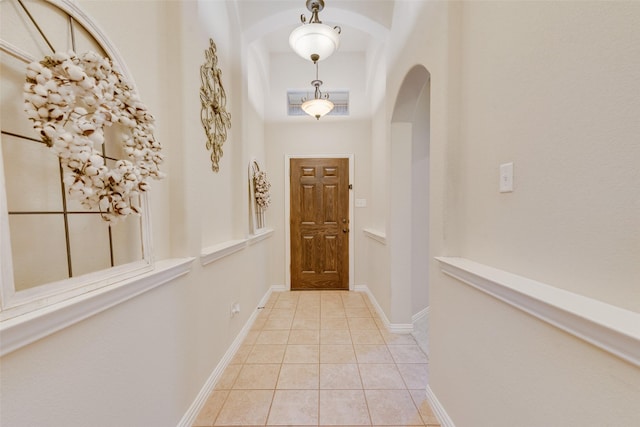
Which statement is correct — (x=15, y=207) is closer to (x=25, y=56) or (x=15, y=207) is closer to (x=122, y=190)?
(x=122, y=190)

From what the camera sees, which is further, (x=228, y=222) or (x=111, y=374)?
(x=228, y=222)

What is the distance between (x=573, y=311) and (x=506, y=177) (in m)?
0.58

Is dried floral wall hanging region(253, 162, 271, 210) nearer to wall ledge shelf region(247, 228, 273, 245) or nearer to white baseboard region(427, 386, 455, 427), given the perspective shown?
wall ledge shelf region(247, 228, 273, 245)

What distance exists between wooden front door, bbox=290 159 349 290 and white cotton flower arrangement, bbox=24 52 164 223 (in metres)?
3.08

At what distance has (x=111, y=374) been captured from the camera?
3.14 ft

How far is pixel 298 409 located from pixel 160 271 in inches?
46.7

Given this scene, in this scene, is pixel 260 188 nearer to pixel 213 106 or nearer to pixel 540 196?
pixel 213 106

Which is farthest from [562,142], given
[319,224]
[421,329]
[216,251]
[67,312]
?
[319,224]

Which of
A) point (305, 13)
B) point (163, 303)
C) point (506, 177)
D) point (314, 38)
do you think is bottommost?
point (163, 303)

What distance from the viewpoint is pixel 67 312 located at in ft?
2.55

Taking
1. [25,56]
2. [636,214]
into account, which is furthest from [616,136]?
[25,56]

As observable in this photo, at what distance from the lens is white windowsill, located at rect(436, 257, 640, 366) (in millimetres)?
595

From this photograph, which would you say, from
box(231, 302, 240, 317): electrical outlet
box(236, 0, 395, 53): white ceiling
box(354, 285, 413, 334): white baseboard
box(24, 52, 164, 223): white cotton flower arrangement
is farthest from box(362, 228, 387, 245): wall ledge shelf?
box(24, 52, 164, 223): white cotton flower arrangement

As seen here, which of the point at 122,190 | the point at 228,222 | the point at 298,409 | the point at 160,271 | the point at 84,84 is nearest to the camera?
the point at 84,84
